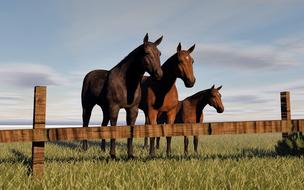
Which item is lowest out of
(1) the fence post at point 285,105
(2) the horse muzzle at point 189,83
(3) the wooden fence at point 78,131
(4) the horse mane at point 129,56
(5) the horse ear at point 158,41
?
(3) the wooden fence at point 78,131

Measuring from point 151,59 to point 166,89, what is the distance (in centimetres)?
181

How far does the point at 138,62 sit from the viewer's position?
792cm

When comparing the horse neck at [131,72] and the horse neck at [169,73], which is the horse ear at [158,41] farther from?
the horse neck at [169,73]

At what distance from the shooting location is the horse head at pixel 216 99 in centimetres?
1164

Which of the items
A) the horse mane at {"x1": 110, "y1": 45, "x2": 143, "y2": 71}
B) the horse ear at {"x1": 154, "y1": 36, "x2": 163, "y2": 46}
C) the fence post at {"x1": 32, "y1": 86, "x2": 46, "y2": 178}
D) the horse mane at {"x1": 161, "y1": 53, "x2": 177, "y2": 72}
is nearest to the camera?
the fence post at {"x1": 32, "y1": 86, "x2": 46, "y2": 178}

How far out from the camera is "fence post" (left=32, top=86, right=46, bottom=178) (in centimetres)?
532

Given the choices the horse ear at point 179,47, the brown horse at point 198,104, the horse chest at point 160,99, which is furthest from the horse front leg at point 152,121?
the brown horse at point 198,104

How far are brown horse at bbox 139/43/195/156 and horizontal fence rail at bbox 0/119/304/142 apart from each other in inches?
104

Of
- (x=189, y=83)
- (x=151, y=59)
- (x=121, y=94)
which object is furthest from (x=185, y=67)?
(x=121, y=94)

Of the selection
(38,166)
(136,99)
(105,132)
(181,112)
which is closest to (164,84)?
(136,99)

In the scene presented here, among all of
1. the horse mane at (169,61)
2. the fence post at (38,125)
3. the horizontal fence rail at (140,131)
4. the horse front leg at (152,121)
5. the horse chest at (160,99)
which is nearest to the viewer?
the horizontal fence rail at (140,131)

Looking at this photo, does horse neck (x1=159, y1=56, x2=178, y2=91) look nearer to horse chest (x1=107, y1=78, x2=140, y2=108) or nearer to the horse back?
horse chest (x1=107, y1=78, x2=140, y2=108)

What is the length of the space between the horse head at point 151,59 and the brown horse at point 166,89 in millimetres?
1059

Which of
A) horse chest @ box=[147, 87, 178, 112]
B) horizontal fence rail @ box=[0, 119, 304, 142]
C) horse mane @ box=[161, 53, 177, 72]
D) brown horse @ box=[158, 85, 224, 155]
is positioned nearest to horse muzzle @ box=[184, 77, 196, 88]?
horse mane @ box=[161, 53, 177, 72]
